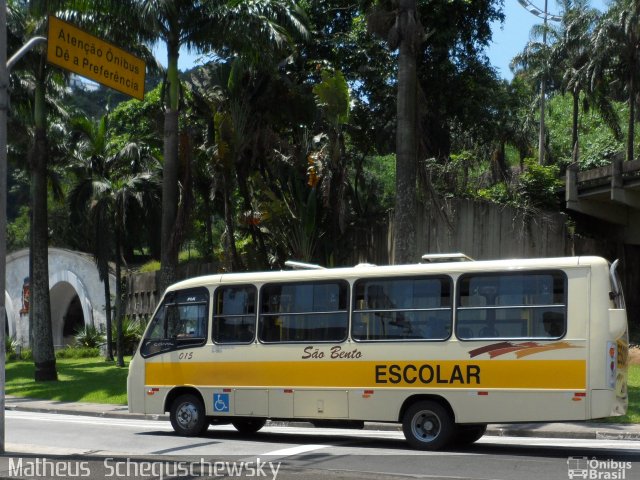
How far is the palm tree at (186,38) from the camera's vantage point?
79.3 feet

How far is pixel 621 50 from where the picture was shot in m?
41.4

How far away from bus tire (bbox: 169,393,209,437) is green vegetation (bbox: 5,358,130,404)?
799 cm

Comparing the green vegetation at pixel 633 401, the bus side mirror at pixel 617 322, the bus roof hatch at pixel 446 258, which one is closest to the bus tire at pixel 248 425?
the bus roof hatch at pixel 446 258

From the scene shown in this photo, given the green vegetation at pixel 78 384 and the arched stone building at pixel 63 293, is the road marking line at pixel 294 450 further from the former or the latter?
the arched stone building at pixel 63 293

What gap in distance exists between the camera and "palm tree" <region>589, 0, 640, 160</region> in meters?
40.3

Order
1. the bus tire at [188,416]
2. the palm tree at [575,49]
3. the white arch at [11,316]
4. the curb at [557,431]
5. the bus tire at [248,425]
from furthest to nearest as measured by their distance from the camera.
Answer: the white arch at [11,316] < the palm tree at [575,49] < the bus tire at [248,425] < the bus tire at [188,416] < the curb at [557,431]

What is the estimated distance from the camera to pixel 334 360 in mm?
14766

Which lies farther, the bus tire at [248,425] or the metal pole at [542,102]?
the metal pole at [542,102]

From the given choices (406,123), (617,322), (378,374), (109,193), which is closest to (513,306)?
(617,322)

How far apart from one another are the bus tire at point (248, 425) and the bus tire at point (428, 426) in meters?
3.37

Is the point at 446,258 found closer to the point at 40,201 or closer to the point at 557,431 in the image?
the point at 557,431

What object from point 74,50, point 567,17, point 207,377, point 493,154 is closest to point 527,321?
point 207,377

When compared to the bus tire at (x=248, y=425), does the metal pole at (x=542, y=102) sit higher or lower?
higher

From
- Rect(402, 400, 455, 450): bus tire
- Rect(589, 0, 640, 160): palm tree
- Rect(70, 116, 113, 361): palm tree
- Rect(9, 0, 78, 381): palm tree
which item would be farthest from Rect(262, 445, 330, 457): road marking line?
Rect(589, 0, 640, 160): palm tree
